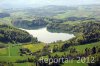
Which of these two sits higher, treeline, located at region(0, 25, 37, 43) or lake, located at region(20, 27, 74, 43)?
treeline, located at region(0, 25, 37, 43)

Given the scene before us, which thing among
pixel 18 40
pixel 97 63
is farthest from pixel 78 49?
pixel 18 40

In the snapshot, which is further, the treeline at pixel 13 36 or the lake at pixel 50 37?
→ the lake at pixel 50 37

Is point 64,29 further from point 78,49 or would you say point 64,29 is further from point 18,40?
point 78,49

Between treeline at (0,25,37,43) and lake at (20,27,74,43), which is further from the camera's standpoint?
lake at (20,27,74,43)

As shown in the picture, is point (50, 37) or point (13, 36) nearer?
point (13, 36)

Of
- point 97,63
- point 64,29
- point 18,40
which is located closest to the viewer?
point 97,63

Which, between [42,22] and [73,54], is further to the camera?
[42,22]

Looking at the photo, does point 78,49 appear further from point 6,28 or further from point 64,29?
point 64,29

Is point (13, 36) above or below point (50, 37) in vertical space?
above

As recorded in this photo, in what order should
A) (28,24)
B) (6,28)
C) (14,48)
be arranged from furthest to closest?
(28,24) → (6,28) → (14,48)

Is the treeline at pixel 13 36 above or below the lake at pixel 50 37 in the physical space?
above
